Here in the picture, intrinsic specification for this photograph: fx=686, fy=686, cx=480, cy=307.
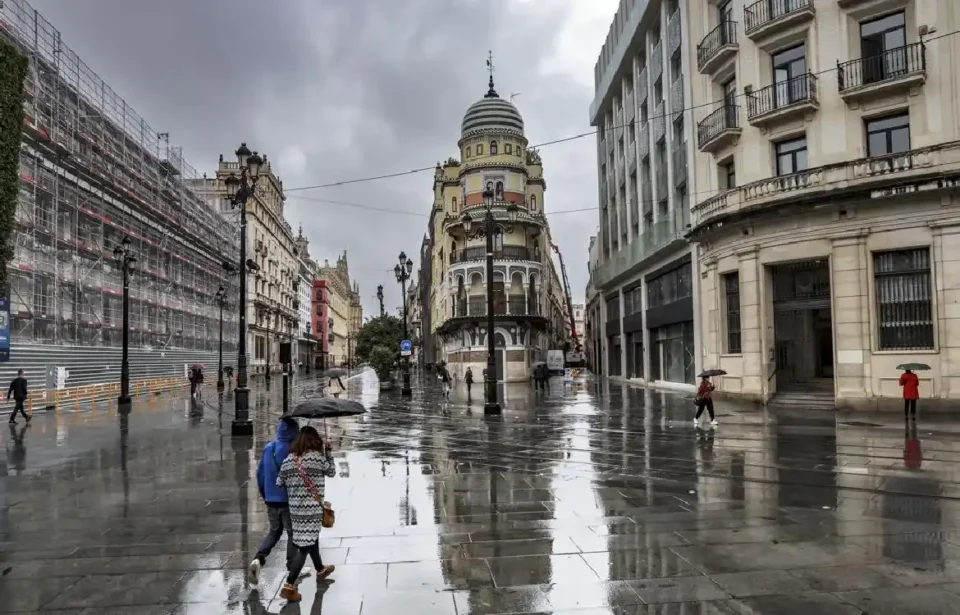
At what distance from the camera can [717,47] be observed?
2555cm

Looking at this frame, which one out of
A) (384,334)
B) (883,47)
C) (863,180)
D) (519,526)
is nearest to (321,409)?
(519,526)

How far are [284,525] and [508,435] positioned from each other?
10999 mm

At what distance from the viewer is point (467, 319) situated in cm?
Answer: 5125

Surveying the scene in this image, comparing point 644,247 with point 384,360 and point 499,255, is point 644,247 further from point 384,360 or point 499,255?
point 384,360

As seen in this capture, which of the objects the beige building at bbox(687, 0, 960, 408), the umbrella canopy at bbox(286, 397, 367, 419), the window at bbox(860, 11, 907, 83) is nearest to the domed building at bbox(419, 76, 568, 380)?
the beige building at bbox(687, 0, 960, 408)

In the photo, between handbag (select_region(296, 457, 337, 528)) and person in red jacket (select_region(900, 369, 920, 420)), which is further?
person in red jacket (select_region(900, 369, 920, 420))

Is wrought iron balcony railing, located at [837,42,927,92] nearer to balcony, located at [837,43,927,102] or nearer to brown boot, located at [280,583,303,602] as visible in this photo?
balcony, located at [837,43,927,102]

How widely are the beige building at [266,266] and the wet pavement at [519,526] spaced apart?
171ft

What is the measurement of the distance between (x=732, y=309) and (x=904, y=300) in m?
6.00

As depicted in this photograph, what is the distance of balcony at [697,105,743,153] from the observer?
2486cm

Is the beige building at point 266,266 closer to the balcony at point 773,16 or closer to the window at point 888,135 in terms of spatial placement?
the balcony at point 773,16

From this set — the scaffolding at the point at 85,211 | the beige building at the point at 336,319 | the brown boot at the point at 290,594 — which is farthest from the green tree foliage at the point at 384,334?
the beige building at the point at 336,319

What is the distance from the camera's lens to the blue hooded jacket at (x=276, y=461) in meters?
5.95

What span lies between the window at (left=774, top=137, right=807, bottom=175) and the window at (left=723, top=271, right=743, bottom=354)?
4063mm
